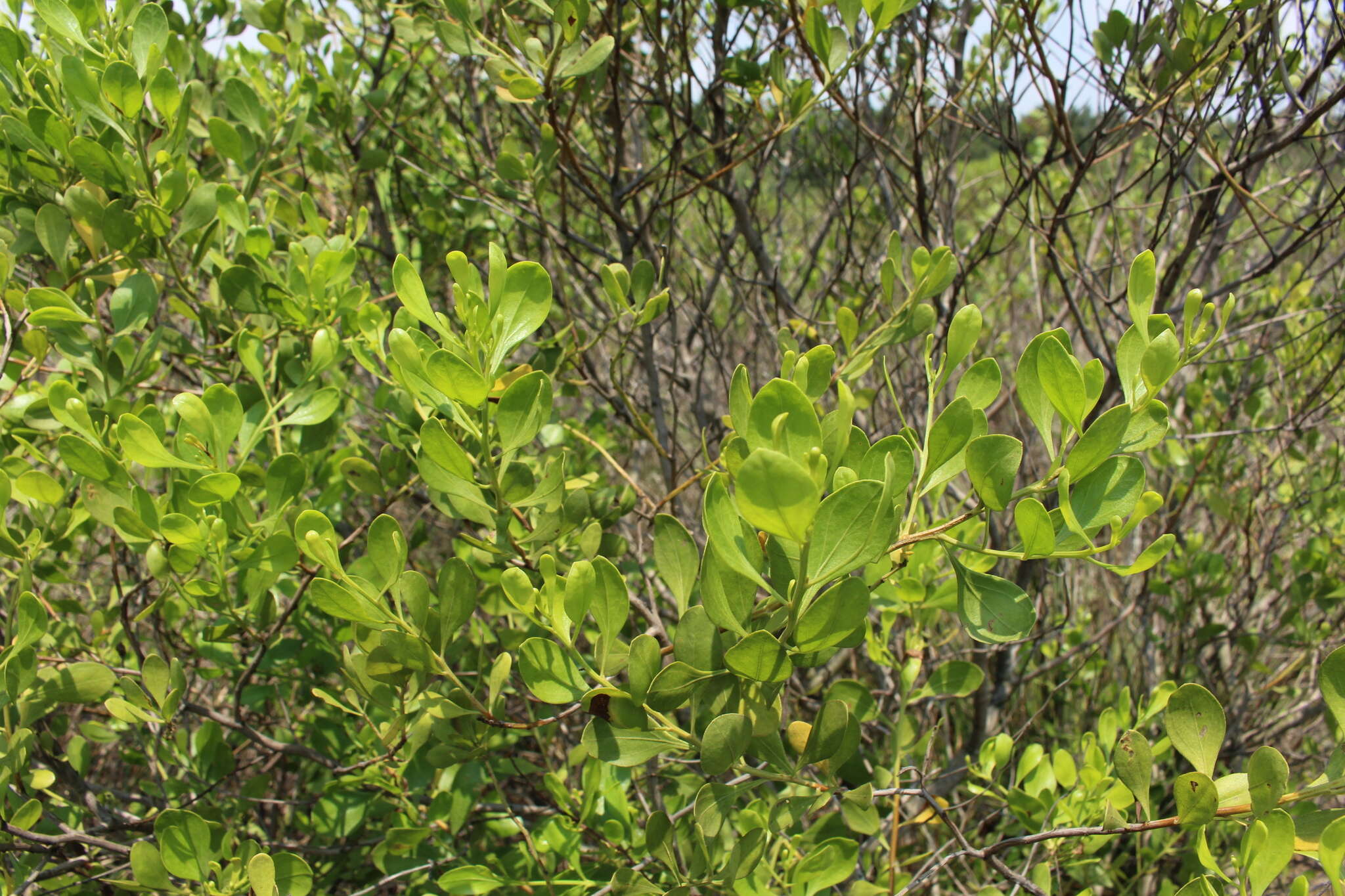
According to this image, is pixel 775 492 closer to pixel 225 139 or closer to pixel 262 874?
pixel 262 874

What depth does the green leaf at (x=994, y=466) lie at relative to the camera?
0.80 m

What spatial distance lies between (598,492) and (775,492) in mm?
812

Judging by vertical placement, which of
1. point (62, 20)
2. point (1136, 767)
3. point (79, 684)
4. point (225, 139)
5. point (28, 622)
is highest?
point (62, 20)

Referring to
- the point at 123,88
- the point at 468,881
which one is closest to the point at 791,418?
the point at 468,881

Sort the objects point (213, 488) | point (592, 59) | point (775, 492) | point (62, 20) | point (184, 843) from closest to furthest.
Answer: point (775, 492) → point (213, 488) → point (184, 843) → point (62, 20) → point (592, 59)

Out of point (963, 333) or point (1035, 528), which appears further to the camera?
point (963, 333)

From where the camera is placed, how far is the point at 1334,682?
81 cm

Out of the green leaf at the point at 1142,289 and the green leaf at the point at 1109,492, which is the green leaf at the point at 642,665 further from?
the green leaf at the point at 1142,289

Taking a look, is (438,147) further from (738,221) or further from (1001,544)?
(1001,544)

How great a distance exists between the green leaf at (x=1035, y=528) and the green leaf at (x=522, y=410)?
483 millimetres

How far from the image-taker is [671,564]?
0.93 m

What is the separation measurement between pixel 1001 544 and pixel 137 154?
2.01 m

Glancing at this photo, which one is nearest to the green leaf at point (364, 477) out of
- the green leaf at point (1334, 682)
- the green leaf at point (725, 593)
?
the green leaf at point (725, 593)

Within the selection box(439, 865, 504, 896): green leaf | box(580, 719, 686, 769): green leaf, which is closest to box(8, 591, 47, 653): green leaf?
box(439, 865, 504, 896): green leaf
